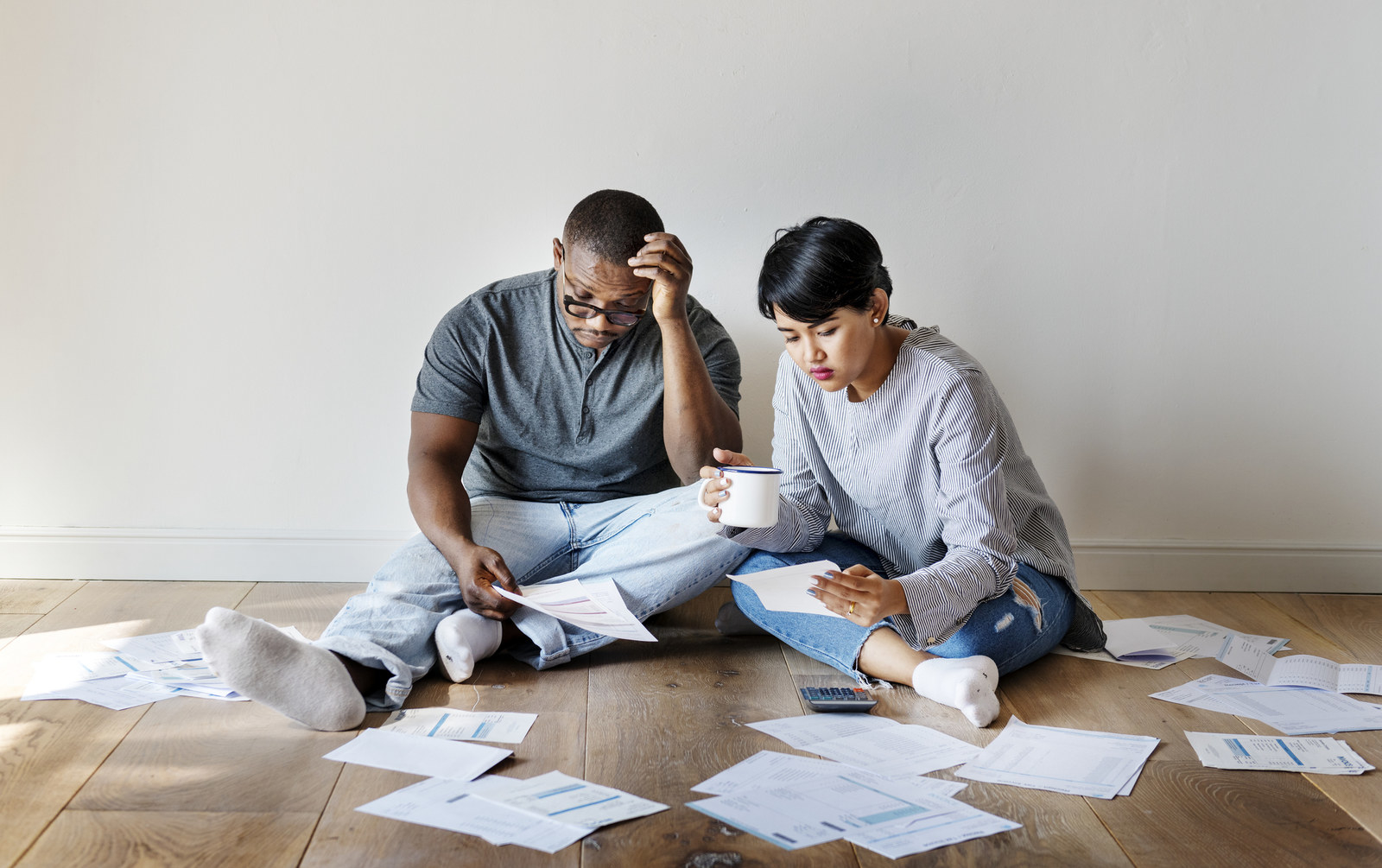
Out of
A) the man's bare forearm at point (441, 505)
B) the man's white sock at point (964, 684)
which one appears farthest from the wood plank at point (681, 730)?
the man's bare forearm at point (441, 505)

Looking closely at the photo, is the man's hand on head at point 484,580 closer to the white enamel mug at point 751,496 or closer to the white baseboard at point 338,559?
the white enamel mug at point 751,496

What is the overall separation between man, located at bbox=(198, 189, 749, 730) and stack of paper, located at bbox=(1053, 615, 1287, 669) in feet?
2.56

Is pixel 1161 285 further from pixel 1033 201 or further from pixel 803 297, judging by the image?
pixel 803 297

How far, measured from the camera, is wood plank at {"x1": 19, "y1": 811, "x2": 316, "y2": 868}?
3.57 feet

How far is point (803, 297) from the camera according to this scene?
1.57m

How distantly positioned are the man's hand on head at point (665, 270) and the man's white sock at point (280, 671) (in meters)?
0.83

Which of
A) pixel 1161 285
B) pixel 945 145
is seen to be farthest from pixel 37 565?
pixel 1161 285

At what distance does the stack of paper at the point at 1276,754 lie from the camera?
→ 1410mm

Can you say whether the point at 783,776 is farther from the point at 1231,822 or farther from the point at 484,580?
the point at 484,580

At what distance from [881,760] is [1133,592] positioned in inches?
55.8

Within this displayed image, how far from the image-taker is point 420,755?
138 centimetres

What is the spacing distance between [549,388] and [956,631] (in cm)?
93

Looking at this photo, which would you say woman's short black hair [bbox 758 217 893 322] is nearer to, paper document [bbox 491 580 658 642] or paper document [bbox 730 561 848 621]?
paper document [bbox 730 561 848 621]

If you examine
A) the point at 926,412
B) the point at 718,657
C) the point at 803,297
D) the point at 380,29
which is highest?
the point at 380,29
